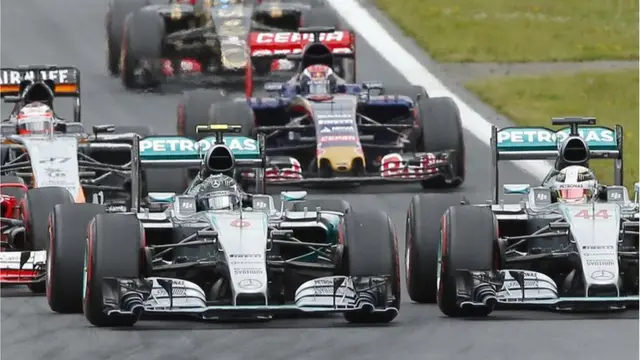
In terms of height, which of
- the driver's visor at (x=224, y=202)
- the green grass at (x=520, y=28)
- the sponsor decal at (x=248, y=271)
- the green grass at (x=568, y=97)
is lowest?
the sponsor decal at (x=248, y=271)

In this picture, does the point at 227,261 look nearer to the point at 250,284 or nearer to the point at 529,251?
the point at 250,284

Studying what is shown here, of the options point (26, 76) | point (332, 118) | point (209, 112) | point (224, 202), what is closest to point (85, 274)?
point (224, 202)

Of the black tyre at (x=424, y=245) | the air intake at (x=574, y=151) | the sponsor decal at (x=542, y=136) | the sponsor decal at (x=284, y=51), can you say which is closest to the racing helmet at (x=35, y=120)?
the sponsor decal at (x=284, y=51)

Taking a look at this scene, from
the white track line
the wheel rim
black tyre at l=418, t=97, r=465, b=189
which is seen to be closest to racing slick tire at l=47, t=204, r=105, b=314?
Result: the wheel rim

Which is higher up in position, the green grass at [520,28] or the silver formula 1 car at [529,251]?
the green grass at [520,28]

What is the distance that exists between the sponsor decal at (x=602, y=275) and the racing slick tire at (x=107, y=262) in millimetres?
4050

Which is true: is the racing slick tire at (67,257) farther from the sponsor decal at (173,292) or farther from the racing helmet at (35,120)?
the racing helmet at (35,120)

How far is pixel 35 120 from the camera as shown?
2802 cm

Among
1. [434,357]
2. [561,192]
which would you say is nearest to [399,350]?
[434,357]

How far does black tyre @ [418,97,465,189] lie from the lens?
30.2 m

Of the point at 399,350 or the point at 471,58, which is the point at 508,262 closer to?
the point at 399,350

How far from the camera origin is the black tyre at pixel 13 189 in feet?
80.9

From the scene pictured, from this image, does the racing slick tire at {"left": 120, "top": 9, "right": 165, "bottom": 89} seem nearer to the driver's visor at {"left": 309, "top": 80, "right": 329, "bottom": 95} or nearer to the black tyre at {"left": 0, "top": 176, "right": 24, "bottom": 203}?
the driver's visor at {"left": 309, "top": 80, "right": 329, "bottom": 95}

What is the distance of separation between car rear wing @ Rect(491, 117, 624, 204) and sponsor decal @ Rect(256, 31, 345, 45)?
11.8 meters
